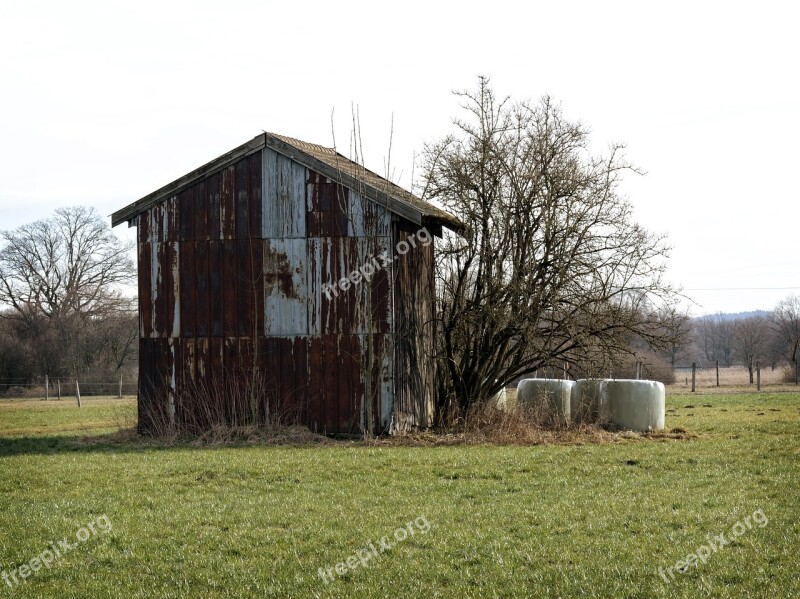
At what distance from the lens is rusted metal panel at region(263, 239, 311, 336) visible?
21.3 m

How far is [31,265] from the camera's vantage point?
2591 inches

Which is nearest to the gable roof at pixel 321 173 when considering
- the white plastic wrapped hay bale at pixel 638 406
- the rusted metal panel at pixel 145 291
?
the rusted metal panel at pixel 145 291

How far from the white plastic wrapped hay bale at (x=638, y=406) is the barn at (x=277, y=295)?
4.92m

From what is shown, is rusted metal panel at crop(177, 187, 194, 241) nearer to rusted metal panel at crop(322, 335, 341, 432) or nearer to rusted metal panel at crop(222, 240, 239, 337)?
rusted metal panel at crop(222, 240, 239, 337)

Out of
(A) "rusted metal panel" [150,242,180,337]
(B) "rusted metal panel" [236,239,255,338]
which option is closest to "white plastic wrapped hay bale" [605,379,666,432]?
(B) "rusted metal panel" [236,239,255,338]

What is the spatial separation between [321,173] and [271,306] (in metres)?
3.36

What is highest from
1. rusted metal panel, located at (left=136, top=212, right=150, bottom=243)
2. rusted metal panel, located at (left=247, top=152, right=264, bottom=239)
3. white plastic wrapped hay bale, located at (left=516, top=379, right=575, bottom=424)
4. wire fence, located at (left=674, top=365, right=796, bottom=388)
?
rusted metal panel, located at (left=247, top=152, right=264, bottom=239)

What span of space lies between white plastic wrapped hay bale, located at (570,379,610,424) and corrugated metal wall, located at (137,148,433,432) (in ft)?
13.4

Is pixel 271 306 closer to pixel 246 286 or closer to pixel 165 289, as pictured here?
A: pixel 246 286

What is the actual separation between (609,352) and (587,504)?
10.3 metres

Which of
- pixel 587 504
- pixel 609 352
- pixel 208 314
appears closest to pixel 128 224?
pixel 208 314

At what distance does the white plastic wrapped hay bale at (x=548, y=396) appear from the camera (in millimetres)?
22484

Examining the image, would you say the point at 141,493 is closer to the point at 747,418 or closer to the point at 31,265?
the point at 747,418

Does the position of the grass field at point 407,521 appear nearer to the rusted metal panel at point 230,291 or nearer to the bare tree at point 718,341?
the rusted metal panel at point 230,291
